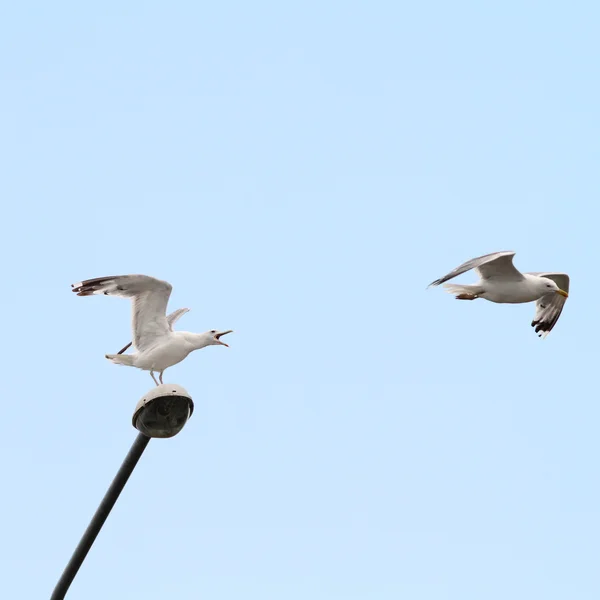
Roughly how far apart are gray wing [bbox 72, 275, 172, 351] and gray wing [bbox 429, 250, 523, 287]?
142 inches

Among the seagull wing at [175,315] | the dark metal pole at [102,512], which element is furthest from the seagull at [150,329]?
the dark metal pole at [102,512]

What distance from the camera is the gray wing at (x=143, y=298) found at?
454 inches

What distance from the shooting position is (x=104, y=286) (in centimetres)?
1152

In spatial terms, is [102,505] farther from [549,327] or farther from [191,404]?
[549,327]

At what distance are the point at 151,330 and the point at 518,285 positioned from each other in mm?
5111

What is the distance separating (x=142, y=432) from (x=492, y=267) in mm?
9607

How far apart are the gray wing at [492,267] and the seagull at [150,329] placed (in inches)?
137

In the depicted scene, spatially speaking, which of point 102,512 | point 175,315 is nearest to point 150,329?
point 175,315

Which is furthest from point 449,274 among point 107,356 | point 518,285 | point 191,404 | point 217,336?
point 191,404

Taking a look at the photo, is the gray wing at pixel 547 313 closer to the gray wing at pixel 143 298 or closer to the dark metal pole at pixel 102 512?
the gray wing at pixel 143 298

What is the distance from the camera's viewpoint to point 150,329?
39.4 ft

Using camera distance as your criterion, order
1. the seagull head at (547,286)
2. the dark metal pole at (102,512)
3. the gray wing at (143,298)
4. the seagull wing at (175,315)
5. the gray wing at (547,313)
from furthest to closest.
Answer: the gray wing at (547,313), the seagull head at (547,286), the seagull wing at (175,315), the gray wing at (143,298), the dark metal pole at (102,512)

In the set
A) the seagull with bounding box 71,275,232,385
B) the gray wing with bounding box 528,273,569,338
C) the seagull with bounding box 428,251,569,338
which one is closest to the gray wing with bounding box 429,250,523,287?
the seagull with bounding box 428,251,569,338

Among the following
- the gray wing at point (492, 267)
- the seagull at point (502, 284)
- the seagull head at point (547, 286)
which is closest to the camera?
the gray wing at point (492, 267)
